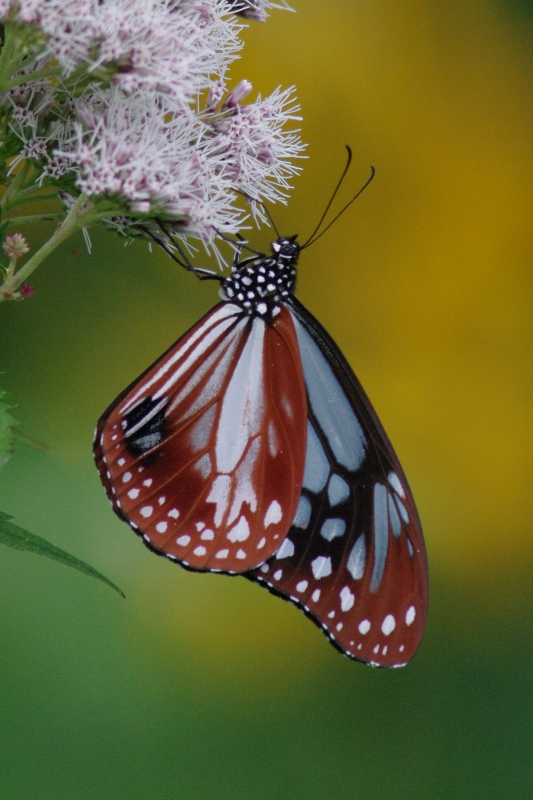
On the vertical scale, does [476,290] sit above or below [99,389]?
above

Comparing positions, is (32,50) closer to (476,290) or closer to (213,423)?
(213,423)

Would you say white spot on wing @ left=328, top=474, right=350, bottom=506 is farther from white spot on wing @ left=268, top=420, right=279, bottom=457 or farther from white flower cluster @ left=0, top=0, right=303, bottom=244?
white flower cluster @ left=0, top=0, right=303, bottom=244

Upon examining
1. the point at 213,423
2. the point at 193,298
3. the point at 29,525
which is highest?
the point at 193,298

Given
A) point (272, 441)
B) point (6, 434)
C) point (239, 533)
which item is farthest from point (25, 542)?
point (272, 441)

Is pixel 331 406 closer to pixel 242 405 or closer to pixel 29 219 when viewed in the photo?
pixel 242 405

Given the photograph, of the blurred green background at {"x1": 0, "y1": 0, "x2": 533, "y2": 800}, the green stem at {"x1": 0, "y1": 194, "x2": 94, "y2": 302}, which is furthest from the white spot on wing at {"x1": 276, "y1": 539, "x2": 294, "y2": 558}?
the blurred green background at {"x1": 0, "y1": 0, "x2": 533, "y2": 800}

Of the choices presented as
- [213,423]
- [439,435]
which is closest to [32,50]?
[213,423]
